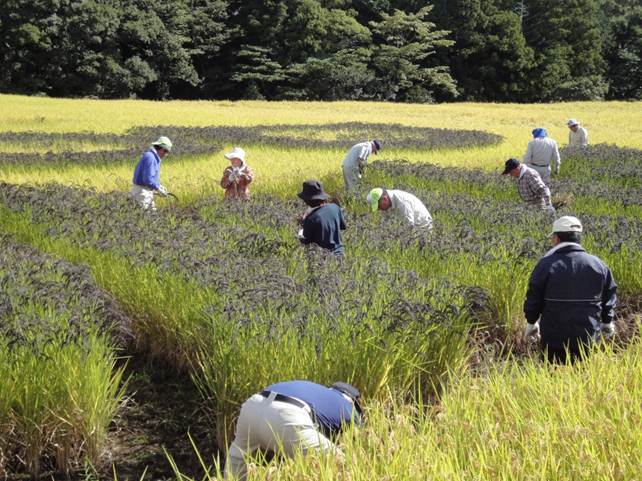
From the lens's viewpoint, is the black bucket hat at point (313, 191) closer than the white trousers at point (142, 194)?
Yes

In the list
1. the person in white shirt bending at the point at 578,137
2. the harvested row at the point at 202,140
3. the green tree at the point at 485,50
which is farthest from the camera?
the green tree at the point at 485,50

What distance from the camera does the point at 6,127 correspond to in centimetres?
2622

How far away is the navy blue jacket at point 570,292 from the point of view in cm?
521

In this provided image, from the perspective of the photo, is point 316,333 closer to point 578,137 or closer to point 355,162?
point 355,162

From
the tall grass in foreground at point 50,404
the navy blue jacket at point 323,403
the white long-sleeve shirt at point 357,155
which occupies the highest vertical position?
the white long-sleeve shirt at point 357,155

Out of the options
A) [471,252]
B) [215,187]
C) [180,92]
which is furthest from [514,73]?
[471,252]

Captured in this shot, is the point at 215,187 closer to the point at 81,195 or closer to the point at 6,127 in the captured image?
the point at 81,195

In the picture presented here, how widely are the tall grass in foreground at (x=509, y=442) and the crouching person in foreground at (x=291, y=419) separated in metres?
0.20

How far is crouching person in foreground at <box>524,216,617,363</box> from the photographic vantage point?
17.1 ft

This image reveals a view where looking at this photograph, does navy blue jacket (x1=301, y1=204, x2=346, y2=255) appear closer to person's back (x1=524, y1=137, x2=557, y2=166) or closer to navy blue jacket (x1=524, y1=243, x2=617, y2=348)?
navy blue jacket (x1=524, y1=243, x2=617, y2=348)

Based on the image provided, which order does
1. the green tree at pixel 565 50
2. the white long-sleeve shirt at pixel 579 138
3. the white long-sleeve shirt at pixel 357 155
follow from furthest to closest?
the green tree at pixel 565 50 < the white long-sleeve shirt at pixel 579 138 < the white long-sleeve shirt at pixel 357 155

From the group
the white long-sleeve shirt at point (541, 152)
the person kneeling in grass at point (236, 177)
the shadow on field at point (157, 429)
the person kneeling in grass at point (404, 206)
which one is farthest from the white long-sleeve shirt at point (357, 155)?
the shadow on field at point (157, 429)

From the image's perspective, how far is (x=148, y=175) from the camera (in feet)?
35.2

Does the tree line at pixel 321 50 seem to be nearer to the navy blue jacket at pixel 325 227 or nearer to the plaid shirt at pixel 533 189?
the plaid shirt at pixel 533 189
